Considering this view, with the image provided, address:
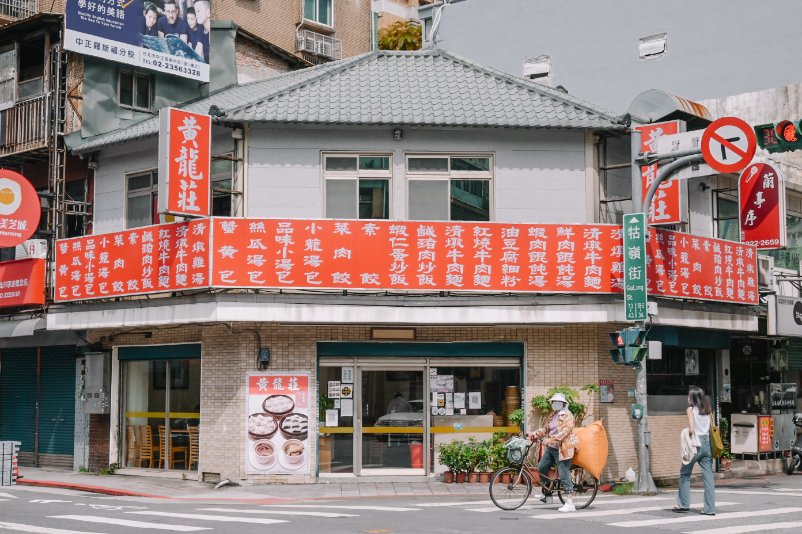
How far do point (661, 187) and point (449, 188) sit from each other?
4336 millimetres

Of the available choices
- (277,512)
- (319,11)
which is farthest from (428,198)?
(319,11)

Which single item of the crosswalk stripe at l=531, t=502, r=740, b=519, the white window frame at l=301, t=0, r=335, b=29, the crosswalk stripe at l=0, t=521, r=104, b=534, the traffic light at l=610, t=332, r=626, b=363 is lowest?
the crosswalk stripe at l=531, t=502, r=740, b=519

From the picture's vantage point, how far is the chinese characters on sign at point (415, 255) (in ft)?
63.8

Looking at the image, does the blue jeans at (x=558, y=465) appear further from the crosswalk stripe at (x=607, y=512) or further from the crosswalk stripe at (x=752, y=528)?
the crosswalk stripe at (x=752, y=528)

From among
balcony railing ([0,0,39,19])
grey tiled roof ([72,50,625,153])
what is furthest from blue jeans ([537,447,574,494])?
balcony railing ([0,0,39,19])

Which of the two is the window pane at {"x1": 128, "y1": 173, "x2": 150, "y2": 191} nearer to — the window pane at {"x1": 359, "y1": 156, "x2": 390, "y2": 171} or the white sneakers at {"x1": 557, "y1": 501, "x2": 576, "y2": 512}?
the window pane at {"x1": 359, "y1": 156, "x2": 390, "y2": 171}

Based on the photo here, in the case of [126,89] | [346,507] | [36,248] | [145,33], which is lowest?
[346,507]

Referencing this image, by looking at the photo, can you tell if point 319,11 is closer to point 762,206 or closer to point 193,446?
point 762,206

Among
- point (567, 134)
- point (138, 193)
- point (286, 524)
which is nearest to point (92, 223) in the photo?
point (138, 193)

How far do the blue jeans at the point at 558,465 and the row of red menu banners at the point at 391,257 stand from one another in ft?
16.4

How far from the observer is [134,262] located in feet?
68.4

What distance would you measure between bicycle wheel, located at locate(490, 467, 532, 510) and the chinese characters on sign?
17.5ft

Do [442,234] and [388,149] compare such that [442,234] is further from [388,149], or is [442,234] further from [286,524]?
[286,524]

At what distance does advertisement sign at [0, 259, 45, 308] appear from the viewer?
23641 mm
